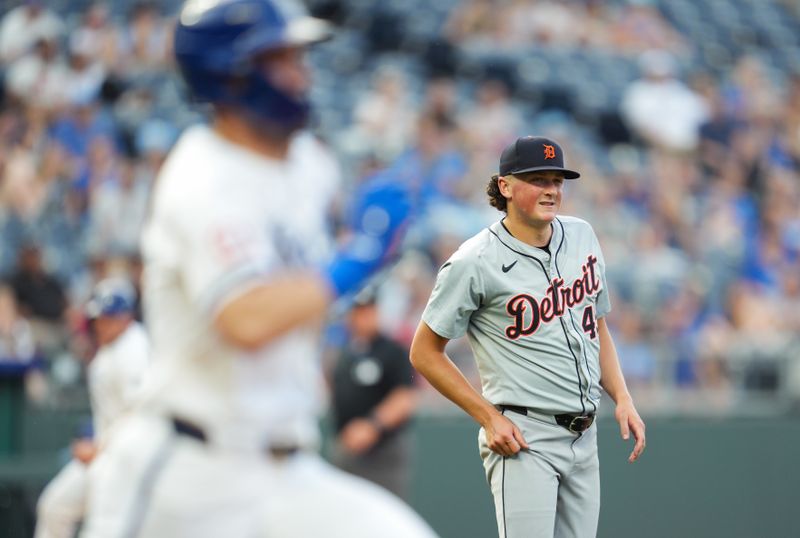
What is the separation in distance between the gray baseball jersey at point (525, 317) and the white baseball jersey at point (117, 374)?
117 inches

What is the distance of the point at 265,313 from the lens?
2.97 meters

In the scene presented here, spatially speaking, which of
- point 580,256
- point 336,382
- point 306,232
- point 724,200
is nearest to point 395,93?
point 724,200

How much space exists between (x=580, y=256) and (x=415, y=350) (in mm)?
777

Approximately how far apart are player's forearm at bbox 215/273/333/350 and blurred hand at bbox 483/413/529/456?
80.5 inches

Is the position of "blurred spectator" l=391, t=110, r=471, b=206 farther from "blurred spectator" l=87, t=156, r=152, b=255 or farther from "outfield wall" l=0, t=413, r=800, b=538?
"outfield wall" l=0, t=413, r=800, b=538

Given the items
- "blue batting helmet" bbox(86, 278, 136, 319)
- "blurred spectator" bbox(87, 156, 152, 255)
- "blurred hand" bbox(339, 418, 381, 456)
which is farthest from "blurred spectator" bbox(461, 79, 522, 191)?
"blue batting helmet" bbox(86, 278, 136, 319)

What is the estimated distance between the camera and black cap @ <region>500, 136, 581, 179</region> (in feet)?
16.5

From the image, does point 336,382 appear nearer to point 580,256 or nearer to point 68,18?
point 580,256

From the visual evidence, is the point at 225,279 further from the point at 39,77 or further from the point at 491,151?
the point at 39,77

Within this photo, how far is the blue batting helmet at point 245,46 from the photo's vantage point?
10.3ft

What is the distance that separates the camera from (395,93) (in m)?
13.9

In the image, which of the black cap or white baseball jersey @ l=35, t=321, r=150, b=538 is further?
white baseball jersey @ l=35, t=321, r=150, b=538

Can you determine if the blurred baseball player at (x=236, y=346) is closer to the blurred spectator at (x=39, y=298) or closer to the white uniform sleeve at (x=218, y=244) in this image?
the white uniform sleeve at (x=218, y=244)

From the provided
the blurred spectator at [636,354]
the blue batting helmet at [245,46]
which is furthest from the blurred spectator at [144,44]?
the blue batting helmet at [245,46]
